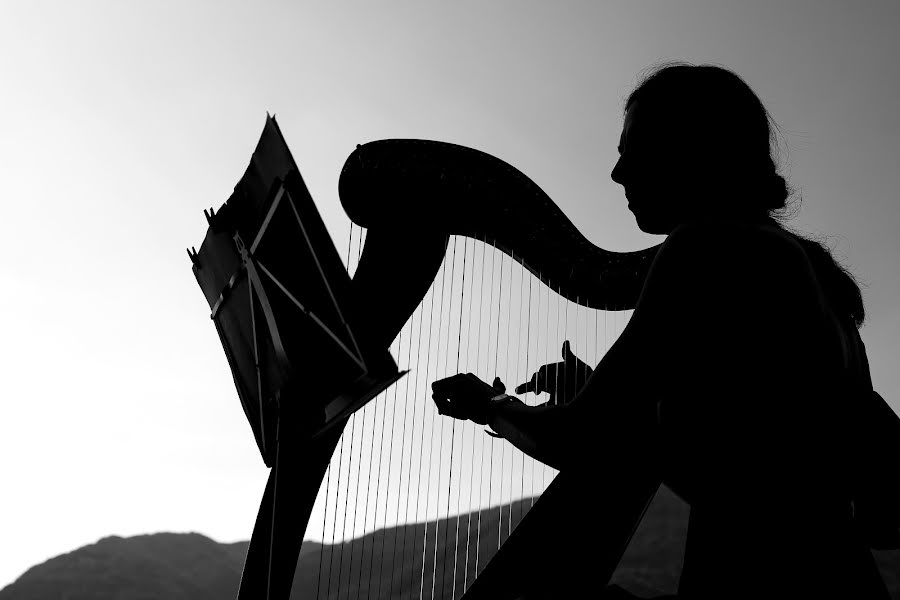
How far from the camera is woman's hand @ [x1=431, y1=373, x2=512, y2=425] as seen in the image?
51.4 inches

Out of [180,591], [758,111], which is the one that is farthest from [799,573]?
[180,591]

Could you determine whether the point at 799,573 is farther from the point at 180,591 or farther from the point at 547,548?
the point at 180,591

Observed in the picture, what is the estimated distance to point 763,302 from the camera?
3.12 ft

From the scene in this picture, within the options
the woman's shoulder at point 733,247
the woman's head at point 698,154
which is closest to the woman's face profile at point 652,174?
the woman's head at point 698,154

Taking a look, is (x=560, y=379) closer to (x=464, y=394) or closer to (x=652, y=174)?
(x=464, y=394)

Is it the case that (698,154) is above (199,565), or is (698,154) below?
above

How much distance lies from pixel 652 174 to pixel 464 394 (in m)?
0.45

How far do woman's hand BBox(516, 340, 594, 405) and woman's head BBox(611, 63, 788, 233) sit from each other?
2.60ft

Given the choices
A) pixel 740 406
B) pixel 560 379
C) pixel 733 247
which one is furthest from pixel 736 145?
pixel 560 379

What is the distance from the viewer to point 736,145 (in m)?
1.14

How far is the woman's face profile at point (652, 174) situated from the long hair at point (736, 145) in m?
0.02

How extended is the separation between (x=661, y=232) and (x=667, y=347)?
272 mm

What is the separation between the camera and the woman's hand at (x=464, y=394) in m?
1.31

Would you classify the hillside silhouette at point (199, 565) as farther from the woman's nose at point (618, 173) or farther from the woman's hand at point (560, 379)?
the woman's nose at point (618, 173)
